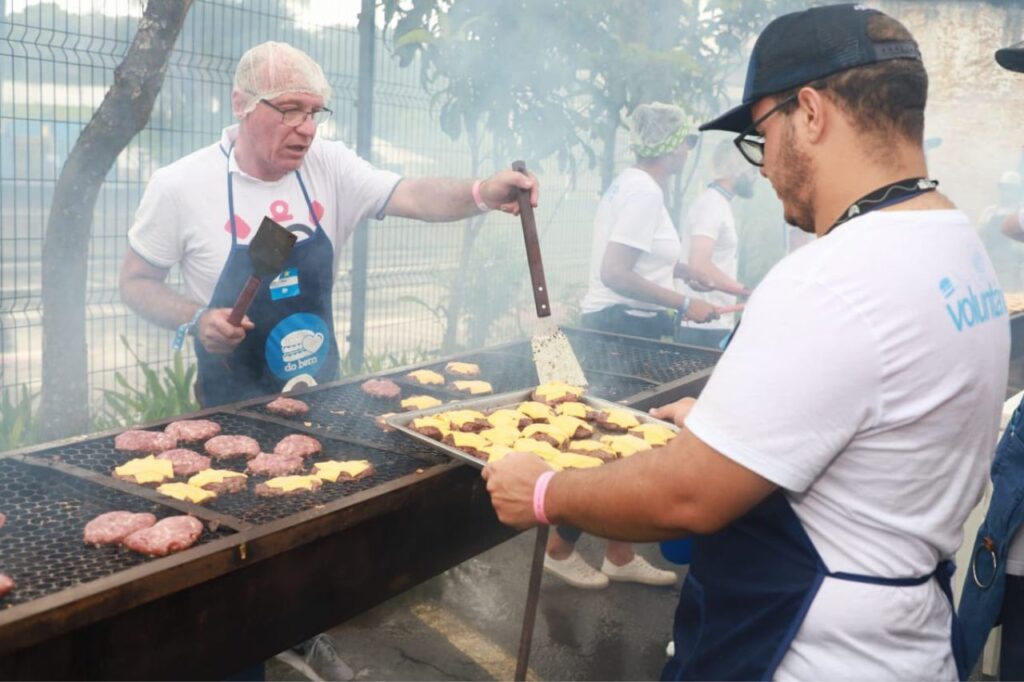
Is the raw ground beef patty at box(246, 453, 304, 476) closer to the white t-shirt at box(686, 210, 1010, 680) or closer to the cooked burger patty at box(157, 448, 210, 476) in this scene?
the cooked burger patty at box(157, 448, 210, 476)

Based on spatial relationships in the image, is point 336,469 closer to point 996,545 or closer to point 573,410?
point 573,410

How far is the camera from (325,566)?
92.5 inches

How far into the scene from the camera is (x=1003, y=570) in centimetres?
274

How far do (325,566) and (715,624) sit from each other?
101cm

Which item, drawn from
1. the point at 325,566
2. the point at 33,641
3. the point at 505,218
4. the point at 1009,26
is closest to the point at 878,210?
the point at 325,566

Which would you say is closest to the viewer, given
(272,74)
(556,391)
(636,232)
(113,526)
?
(113,526)

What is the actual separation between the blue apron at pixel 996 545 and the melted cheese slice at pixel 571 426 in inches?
51.5

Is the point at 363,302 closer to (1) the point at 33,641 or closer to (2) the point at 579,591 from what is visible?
(2) the point at 579,591

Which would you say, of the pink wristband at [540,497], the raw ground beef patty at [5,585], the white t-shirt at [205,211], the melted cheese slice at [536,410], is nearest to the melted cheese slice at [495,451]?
the melted cheese slice at [536,410]

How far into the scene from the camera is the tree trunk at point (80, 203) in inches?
192

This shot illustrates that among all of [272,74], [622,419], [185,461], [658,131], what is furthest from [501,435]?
[658,131]

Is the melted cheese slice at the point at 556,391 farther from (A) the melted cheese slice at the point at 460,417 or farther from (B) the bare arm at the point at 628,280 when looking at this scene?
(B) the bare arm at the point at 628,280

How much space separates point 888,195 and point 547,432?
5.16 ft

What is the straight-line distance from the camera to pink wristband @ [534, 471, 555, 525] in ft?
6.97
